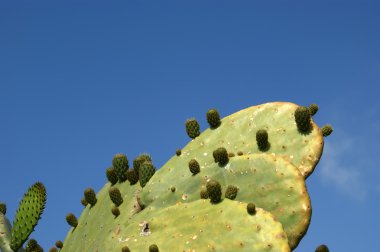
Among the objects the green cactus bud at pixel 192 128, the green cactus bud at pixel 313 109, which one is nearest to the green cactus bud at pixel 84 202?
the green cactus bud at pixel 192 128

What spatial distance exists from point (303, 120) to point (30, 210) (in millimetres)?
2839

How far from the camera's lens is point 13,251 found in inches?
258

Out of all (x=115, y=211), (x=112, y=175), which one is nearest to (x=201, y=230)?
(x=115, y=211)

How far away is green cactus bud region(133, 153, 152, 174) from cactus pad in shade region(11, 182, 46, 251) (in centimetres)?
133

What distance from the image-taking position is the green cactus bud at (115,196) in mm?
7102

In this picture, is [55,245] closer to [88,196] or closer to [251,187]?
[88,196]

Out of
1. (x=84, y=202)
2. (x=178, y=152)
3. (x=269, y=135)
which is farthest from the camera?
(x=84, y=202)

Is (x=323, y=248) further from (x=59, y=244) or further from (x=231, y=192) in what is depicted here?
(x=59, y=244)

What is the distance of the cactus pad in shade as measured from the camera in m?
6.21

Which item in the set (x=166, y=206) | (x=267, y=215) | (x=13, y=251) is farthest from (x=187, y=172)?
(x=13, y=251)

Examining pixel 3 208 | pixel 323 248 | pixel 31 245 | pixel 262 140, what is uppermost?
pixel 262 140

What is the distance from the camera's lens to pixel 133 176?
730 cm

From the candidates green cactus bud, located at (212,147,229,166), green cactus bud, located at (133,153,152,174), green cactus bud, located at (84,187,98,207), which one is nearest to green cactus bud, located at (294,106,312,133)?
green cactus bud, located at (212,147,229,166)

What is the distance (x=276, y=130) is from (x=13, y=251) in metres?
2.95
